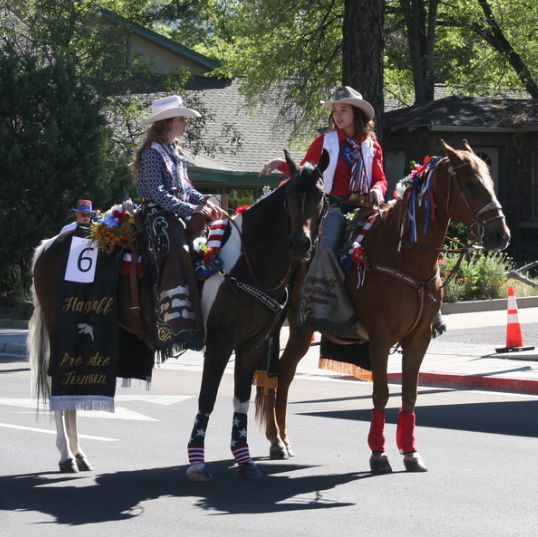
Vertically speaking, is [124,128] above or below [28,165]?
above

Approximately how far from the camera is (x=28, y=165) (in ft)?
63.0

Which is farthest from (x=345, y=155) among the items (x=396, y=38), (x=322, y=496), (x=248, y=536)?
Result: (x=396, y=38)

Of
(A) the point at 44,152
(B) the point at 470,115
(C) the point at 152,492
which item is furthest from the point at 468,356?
(B) the point at 470,115

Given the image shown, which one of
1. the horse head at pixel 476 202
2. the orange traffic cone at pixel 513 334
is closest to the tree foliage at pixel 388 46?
the orange traffic cone at pixel 513 334

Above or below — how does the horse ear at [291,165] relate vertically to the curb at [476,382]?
above

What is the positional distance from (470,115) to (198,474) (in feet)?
67.8

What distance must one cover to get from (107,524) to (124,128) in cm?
1866

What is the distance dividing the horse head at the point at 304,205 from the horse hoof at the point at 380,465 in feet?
5.98

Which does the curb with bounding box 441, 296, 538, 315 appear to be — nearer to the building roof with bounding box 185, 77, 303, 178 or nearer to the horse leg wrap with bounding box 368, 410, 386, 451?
the building roof with bounding box 185, 77, 303, 178

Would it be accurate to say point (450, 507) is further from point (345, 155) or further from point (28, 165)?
point (28, 165)

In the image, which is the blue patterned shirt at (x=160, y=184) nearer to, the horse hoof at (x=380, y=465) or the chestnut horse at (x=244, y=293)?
the chestnut horse at (x=244, y=293)

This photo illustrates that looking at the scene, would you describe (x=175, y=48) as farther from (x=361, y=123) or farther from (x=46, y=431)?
(x=361, y=123)

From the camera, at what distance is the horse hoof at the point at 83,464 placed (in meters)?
7.46

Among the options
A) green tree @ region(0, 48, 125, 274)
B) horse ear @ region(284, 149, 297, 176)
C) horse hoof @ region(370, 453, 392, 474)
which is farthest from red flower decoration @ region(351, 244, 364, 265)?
green tree @ region(0, 48, 125, 274)
